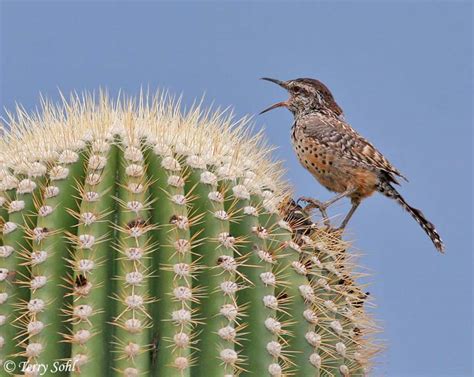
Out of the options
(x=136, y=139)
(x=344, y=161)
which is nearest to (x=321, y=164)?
(x=344, y=161)

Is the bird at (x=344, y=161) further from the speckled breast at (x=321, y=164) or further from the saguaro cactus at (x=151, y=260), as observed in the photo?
the saguaro cactus at (x=151, y=260)

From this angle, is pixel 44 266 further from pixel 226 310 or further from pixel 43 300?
pixel 226 310

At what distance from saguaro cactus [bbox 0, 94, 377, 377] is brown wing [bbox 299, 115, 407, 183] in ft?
9.42

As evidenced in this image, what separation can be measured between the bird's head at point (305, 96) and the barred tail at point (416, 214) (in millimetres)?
967

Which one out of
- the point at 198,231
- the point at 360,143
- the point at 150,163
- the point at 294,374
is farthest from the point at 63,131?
the point at 360,143

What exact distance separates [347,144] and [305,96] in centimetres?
78

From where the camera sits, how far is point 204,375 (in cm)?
385

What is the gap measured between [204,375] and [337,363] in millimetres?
770

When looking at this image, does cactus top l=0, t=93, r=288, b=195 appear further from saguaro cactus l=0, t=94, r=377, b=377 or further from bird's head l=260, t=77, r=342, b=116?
bird's head l=260, t=77, r=342, b=116

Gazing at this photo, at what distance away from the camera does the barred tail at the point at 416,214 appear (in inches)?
285

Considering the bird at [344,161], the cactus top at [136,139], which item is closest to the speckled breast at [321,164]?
the bird at [344,161]

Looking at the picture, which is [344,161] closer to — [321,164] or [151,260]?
[321,164]

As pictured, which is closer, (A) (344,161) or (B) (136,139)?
(B) (136,139)

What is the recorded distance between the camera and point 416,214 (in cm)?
748
